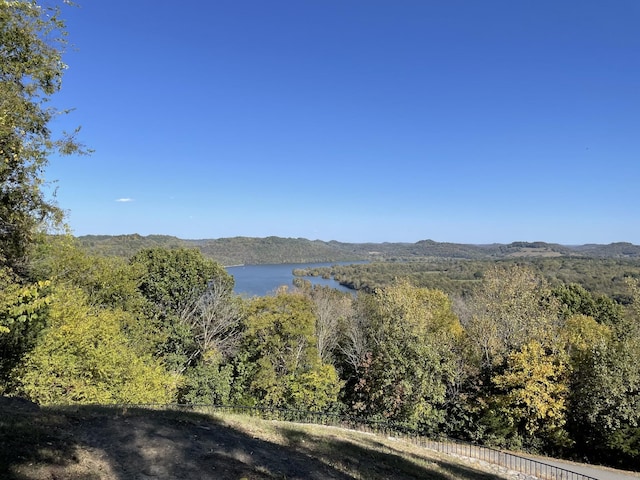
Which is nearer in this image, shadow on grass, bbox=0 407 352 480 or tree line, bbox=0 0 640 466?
shadow on grass, bbox=0 407 352 480

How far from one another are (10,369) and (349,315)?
2530 centimetres

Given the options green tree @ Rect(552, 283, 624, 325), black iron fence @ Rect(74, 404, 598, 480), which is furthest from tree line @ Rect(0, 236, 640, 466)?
green tree @ Rect(552, 283, 624, 325)

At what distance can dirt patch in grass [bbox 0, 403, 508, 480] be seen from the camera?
676cm

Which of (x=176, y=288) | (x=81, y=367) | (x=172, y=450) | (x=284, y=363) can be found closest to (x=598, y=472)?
(x=284, y=363)

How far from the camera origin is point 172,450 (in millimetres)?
8305

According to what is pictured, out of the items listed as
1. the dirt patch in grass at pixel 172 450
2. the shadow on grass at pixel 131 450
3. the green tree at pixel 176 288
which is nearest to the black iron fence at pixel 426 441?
the dirt patch in grass at pixel 172 450

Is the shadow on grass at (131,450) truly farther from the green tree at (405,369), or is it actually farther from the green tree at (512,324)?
the green tree at (512,324)

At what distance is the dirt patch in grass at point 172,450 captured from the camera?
6758 mm

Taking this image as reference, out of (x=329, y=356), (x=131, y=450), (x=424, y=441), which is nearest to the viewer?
(x=131, y=450)

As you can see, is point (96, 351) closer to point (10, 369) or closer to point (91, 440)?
point (10, 369)

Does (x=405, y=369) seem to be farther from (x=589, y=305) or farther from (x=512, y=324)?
(x=589, y=305)

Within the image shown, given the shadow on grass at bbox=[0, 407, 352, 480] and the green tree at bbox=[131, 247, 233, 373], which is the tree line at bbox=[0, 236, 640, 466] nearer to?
the green tree at bbox=[131, 247, 233, 373]

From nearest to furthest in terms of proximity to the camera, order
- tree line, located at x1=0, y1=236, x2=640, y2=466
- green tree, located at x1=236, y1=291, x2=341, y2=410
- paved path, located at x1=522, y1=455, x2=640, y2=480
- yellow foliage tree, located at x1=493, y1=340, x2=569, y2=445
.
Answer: tree line, located at x1=0, y1=236, x2=640, y2=466 → paved path, located at x1=522, y1=455, x2=640, y2=480 → yellow foliage tree, located at x1=493, y1=340, x2=569, y2=445 → green tree, located at x1=236, y1=291, x2=341, y2=410

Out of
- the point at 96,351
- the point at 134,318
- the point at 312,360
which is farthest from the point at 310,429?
the point at 134,318
